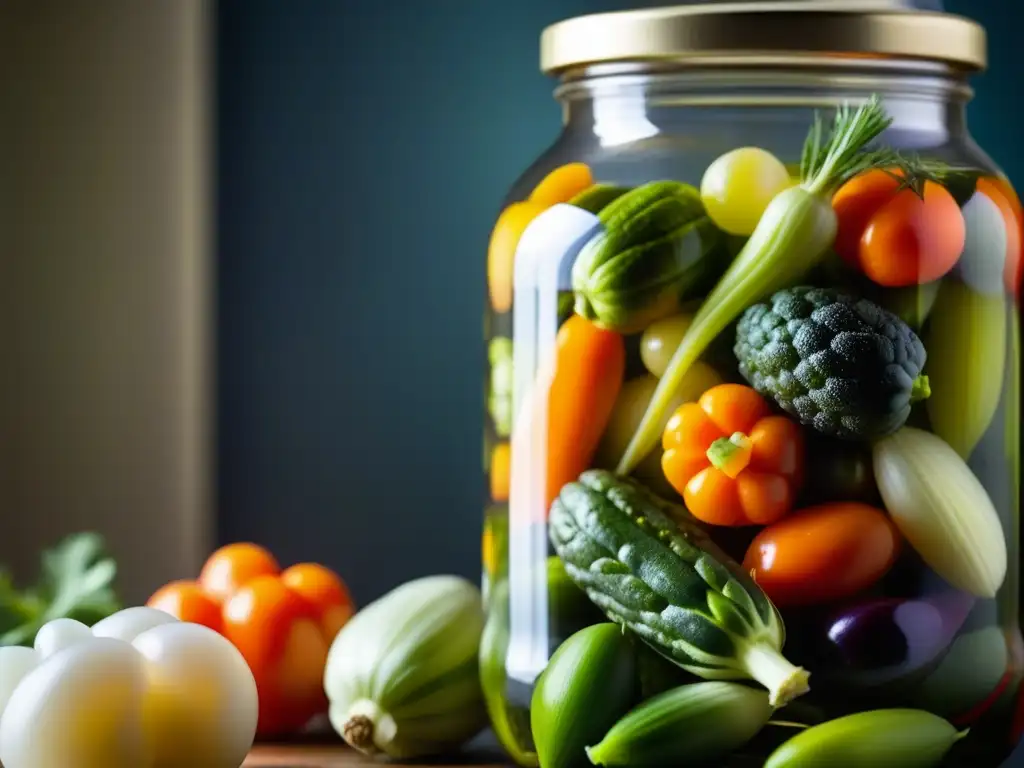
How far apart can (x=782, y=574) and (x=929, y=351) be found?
135 millimetres

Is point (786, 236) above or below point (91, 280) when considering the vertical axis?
above

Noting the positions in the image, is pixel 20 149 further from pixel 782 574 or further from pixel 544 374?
pixel 782 574

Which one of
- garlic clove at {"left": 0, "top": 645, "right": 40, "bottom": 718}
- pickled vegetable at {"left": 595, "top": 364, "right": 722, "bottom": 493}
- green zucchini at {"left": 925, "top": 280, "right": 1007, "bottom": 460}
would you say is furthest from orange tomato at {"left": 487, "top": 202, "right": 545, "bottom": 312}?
garlic clove at {"left": 0, "top": 645, "right": 40, "bottom": 718}

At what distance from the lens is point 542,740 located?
0.74 meters

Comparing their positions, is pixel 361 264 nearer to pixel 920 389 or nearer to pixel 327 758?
pixel 327 758

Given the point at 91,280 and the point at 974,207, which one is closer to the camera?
the point at 974,207

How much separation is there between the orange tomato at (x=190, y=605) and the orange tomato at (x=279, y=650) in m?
0.01

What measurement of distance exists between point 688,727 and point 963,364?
229 mm

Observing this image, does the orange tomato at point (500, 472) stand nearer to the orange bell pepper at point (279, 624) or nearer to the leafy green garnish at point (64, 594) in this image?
the orange bell pepper at point (279, 624)

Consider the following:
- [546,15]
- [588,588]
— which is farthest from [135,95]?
[588,588]

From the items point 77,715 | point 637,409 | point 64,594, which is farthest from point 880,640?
point 64,594

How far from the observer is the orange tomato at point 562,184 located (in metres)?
0.78

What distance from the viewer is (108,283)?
1229mm

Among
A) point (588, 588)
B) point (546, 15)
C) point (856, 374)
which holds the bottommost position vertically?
point (588, 588)
